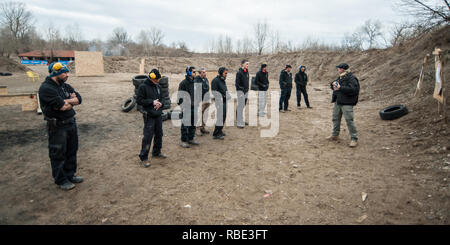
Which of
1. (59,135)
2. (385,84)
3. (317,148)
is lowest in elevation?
(317,148)

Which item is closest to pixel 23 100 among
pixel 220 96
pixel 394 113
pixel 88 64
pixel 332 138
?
pixel 220 96

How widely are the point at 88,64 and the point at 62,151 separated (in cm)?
2427

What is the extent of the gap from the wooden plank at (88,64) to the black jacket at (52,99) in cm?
2353

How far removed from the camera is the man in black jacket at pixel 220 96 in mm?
6832

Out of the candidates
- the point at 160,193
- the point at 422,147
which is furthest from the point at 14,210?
the point at 422,147

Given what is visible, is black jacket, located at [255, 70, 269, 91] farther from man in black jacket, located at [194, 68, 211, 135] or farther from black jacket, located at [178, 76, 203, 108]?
black jacket, located at [178, 76, 203, 108]

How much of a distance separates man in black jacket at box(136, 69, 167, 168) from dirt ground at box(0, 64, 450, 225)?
1.60ft

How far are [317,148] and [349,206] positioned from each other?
264 centimetres

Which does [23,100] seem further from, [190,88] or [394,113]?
[394,113]

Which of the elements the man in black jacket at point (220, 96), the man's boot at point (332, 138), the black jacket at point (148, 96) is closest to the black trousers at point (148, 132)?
the black jacket at point (148, 96)

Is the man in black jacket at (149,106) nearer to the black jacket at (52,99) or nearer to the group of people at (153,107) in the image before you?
the group of people at (153,107)
